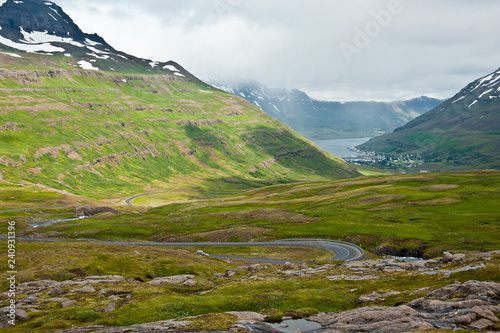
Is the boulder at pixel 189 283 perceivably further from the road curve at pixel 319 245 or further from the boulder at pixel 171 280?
the road curve at pixel 319 245

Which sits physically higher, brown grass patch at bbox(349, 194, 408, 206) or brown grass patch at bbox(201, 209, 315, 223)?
brown grass patch at bbox(349, 194, 408, 206)

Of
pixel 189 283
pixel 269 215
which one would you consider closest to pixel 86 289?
pixel 189 283

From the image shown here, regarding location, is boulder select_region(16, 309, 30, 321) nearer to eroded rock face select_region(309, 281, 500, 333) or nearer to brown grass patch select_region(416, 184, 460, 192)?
eroded rock face select_region(309, 281, 500, 333)

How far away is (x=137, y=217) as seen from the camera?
185 meters

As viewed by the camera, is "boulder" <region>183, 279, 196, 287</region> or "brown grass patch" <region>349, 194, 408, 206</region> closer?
"boulder" <region>183, 279, 196, 287</region>

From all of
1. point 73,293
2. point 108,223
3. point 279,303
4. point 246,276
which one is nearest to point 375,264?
point 246,276

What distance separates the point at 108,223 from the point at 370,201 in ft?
415

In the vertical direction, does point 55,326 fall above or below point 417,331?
below

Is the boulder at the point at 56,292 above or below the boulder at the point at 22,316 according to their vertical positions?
below

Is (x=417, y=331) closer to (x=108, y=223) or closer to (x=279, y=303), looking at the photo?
(x=279, y=303)

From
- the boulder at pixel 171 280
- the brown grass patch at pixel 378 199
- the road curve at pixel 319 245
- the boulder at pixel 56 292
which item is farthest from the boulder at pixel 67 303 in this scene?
the brown grass patch at pixel 378 199

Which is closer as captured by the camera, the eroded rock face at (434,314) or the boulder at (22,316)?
the eroded rock face at (434,314)

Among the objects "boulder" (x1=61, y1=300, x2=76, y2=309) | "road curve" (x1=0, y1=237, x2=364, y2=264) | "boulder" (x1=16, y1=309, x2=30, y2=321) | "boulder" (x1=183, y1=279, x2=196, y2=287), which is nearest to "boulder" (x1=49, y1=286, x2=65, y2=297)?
"boulder" (x1=61, y1=300, x2=76, y2=309)

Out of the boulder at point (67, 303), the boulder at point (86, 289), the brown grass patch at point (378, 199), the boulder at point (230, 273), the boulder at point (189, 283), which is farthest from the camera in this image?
the brown grass patch at point (378, 199)
